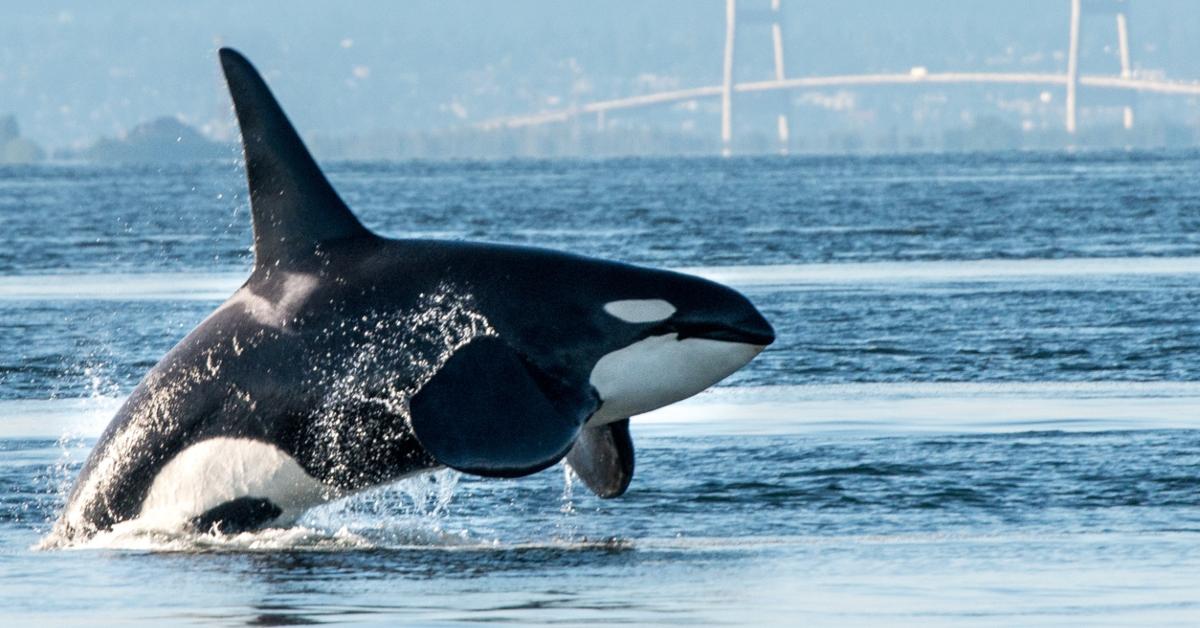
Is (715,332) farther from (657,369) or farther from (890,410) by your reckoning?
(890,410)

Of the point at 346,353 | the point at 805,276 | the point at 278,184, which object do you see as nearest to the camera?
the point at 346,353

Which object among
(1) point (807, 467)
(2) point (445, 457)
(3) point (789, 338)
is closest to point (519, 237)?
(3) point (789, 338)

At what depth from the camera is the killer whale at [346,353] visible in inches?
429

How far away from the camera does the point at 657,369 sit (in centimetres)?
1116

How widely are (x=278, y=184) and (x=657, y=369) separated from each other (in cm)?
206

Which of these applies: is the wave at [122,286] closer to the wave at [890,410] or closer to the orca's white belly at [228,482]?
the wave at [890,410]

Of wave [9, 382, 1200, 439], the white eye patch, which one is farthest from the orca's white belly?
wave [9, 382, 1200, 439]

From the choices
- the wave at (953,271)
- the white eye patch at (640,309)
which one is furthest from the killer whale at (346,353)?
the wave at (953,271)

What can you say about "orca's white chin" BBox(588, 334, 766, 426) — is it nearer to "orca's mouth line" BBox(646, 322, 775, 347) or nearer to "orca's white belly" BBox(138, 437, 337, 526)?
"orca's mouth line" BBox(646, 322, 775, 347)

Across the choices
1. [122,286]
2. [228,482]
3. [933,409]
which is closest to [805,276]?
[122,286]

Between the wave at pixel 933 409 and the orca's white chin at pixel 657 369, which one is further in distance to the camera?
the wave at pixel 933 409

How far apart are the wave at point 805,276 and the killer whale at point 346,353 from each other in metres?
17.7

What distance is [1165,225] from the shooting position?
46812 mm

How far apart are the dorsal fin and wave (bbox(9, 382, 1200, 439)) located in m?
4.99
